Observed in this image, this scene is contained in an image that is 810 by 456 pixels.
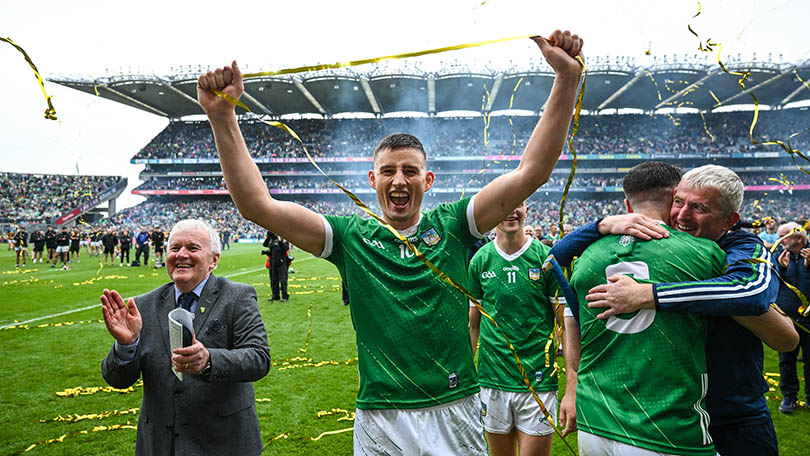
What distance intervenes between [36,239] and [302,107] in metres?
30.7

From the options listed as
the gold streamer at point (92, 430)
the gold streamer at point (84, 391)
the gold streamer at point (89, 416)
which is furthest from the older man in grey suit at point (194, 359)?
the gold streamer at point (84, 391)

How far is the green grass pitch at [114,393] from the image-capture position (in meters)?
4.63

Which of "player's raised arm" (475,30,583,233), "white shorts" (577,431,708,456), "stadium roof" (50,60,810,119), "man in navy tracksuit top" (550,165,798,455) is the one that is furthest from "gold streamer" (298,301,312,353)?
"stadium roof" (50,60,810,119)

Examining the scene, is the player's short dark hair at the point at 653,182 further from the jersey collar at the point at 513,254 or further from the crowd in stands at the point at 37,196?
the crowd in stands at the point at 37,196

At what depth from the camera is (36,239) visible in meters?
24.2

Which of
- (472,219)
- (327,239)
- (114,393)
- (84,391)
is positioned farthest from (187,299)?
(84,391)

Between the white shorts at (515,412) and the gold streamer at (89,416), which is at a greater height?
the white shorts at (515,412)

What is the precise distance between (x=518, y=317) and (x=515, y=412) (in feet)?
2.37

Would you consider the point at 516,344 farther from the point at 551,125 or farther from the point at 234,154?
the point at 234,154

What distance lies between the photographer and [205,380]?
2363 millimetres

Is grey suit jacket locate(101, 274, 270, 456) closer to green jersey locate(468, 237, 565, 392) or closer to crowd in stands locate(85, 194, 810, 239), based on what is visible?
green jersey locate(468, 237, 565, 392)

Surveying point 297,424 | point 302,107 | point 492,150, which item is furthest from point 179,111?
point 297,424

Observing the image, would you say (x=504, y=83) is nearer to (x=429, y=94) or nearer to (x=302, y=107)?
(x=429, y=94)

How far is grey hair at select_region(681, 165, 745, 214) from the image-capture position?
83.0 inches
